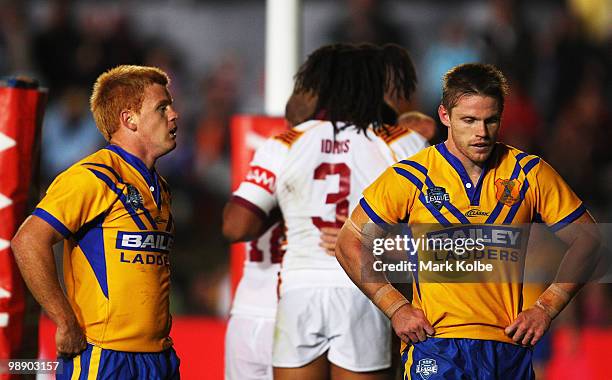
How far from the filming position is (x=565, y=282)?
3725mm

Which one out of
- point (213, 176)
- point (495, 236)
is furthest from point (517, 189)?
point (213, 176)

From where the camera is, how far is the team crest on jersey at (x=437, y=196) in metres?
3.73

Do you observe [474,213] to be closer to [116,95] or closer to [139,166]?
[139,166]

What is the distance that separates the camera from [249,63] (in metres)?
11.4

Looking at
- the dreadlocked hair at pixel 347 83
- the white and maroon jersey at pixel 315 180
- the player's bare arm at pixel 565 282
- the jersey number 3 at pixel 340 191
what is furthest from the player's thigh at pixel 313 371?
the player's bare arm at pixel 565 282

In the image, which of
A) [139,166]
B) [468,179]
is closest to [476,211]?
[468,179]

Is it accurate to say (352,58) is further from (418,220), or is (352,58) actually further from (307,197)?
(418,220)

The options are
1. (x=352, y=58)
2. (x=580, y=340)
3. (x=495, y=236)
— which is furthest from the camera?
(x=580, y=340)

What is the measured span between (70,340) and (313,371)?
1208 mm

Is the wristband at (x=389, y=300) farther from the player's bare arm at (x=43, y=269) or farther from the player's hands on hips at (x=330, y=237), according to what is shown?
the player's bare arm at (x=43, y=269)

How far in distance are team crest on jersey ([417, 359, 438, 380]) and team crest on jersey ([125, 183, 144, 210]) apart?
3.83ft

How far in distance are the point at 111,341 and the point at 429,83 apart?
7361mm

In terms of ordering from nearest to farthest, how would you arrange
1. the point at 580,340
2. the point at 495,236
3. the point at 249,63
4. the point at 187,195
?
the point at 495,236 → the point at 580,340 → the point at 187,195 → the point at 249,63

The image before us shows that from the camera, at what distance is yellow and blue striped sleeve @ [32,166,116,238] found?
3.71 meters
